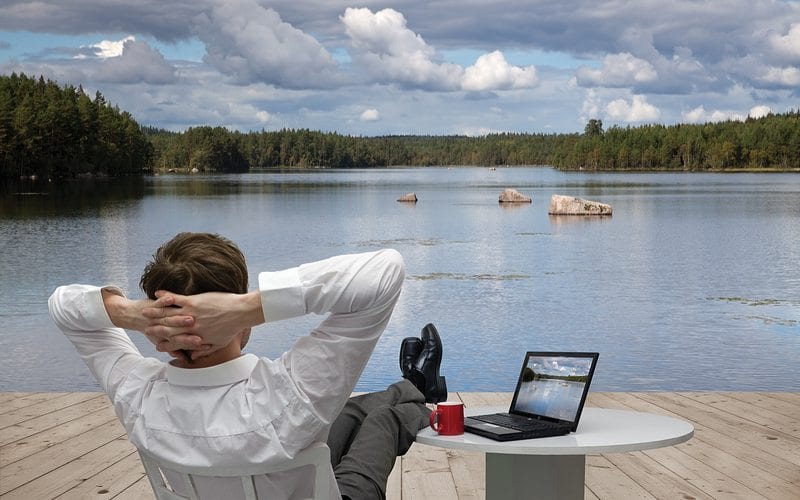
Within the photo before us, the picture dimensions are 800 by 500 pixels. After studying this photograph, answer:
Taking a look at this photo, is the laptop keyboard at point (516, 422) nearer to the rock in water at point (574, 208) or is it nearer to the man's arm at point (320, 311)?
the man's arm at point (320, 311)

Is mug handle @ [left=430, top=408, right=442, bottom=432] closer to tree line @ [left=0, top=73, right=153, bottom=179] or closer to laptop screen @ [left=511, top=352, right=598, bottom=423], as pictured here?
laptop screen @ [left=511, top=352, right=598, bottom=423]

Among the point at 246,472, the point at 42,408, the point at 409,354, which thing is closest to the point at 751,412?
the point at 409,354

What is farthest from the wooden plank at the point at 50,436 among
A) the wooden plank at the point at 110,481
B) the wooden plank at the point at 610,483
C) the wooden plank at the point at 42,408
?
the wooden plank at the point at 610,483

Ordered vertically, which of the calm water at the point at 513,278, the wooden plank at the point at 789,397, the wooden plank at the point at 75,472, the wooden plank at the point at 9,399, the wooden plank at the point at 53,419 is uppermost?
the wooden plank at the point at 75,472

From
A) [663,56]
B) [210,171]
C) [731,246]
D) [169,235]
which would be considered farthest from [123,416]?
[663,56]

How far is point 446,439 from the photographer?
6.70 feet

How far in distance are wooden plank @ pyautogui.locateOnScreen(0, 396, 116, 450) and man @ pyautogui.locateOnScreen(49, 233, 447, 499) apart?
2.53m

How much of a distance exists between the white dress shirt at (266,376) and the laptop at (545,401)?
51 cm

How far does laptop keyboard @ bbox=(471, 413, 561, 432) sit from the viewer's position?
6.91 ft

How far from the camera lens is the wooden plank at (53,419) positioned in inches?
162

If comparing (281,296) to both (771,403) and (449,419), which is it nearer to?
(449,419)

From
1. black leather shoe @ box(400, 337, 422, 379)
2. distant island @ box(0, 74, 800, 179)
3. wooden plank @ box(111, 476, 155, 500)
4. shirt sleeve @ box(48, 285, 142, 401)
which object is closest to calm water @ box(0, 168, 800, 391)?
wooden plank @ box(111, 476, 155, 500)

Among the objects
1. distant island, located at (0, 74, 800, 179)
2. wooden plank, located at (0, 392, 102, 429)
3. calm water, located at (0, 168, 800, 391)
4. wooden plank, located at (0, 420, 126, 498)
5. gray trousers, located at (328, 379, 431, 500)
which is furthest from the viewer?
distant island, located at (0, 74, 800, 179)

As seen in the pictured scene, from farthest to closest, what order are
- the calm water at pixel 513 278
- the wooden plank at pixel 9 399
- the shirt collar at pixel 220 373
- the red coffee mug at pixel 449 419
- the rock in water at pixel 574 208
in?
the rock in water at pixel 574 208, the calm water at pixel 513 278, the wooden plank at pixel 9 399, the red coffee mug at pixel 449 419, the shirt collar at pixel 220 373
